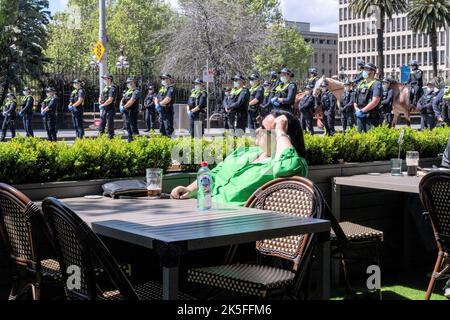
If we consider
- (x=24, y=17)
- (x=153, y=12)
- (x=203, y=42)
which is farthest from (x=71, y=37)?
(x=24, y=17)

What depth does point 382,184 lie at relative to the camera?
21.5 feet

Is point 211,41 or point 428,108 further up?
point 211,41

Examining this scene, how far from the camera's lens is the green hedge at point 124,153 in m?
5.73

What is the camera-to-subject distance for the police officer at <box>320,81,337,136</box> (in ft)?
86.1

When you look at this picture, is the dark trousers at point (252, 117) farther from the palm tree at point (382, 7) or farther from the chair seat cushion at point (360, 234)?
the palm tree at point (382, 7)

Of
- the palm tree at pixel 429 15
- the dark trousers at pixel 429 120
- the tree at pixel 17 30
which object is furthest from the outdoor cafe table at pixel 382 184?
the palm tree at pixel 429 15

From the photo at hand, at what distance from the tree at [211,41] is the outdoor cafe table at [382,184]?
38.6m

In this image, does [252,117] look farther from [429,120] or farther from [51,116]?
[429,120]

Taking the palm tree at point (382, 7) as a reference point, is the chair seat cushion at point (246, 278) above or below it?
below

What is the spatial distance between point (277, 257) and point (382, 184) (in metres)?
2.08

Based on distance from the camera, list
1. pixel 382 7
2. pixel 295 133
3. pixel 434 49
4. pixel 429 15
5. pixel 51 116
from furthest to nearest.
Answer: pixel 429 15
pixel 434 49
pixel 382 7
pixel 51 116
pixel 295 133

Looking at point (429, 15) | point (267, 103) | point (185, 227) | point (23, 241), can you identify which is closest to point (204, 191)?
point (185, 227)

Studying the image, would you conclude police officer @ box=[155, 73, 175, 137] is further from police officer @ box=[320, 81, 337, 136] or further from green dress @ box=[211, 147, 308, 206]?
green dress @ box=[211, 147, 308, 206]

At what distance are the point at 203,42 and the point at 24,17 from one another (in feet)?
108
